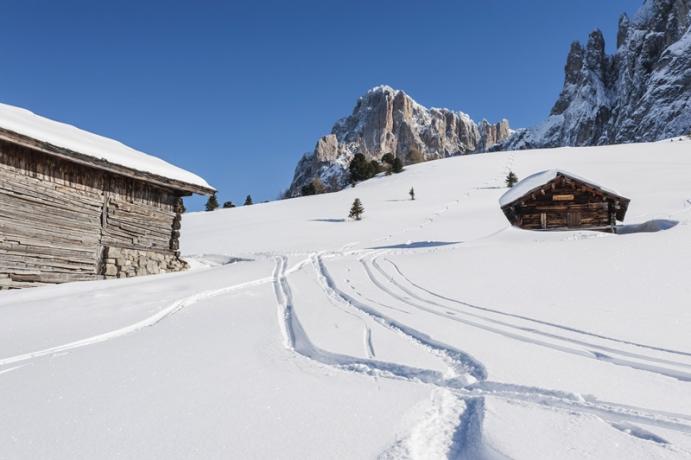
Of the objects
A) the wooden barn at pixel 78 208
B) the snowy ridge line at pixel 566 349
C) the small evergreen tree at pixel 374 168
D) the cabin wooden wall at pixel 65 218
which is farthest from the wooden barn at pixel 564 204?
the small evergreen tree at pixel 374 168

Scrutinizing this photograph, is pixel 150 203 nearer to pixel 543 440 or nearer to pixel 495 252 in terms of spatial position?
pixel 495 252

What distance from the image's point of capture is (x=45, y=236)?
35.6 feet

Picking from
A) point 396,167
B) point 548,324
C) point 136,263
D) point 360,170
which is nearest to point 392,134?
point 360,170

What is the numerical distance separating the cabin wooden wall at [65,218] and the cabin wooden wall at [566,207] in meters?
→ 14.3

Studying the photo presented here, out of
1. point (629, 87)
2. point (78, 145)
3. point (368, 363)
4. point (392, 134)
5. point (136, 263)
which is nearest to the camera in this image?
point (368, 363)

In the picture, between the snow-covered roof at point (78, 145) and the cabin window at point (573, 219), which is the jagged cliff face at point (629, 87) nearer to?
the cabin window at point (573, 219)

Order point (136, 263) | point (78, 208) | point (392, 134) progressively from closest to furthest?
point (78, 208)
point (136, 263)
point (392, 134)

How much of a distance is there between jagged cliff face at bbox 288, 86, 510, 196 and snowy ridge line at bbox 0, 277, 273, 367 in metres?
118

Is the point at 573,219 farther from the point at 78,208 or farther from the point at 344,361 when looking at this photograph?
the point at 78,208

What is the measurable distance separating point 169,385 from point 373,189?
4296 cm

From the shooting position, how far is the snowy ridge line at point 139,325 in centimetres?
423

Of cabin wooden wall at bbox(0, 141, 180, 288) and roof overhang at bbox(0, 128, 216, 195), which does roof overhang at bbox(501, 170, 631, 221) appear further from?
cabin wooden wall at bbox(0, 141, 180, 288)

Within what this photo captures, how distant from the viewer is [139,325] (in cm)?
562

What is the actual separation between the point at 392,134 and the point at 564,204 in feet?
424
